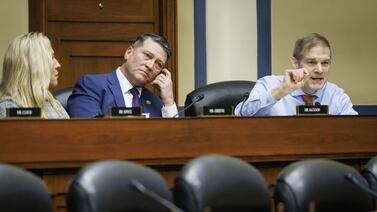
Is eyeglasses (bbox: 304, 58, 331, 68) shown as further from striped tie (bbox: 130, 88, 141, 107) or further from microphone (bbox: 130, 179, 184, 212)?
microphone (bbox: 130, 179, 184, 212)

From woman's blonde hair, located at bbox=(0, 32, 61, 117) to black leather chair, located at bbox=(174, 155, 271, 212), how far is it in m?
1.42

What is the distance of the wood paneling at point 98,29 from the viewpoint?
659cm

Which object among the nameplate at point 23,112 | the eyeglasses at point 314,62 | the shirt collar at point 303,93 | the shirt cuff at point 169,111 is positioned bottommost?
the shirt cuff at point 169,111

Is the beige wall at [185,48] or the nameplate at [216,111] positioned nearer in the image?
the nameplate at [216,111]

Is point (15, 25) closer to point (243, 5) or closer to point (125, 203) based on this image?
point (243, 5)

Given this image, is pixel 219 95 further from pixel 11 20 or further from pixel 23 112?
pixel 11 20

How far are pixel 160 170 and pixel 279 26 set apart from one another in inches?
128

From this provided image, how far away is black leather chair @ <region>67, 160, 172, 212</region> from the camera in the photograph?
9.40 feet

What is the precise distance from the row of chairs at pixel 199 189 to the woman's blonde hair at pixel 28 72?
A: 4.63 feet

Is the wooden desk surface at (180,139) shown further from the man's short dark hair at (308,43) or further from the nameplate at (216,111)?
the man's short dark hair at (308,43)

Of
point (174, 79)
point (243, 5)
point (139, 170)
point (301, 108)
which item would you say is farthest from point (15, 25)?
point (139, 170)

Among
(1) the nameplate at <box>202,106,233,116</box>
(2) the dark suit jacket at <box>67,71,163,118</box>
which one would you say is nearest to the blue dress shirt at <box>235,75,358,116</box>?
(1) the nameplate at <box>202,106,233,116</box>

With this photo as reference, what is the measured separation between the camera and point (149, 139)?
393 centimetres

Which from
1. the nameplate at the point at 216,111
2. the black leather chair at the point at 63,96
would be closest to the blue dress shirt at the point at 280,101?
the nameplate at the point at 216,111
